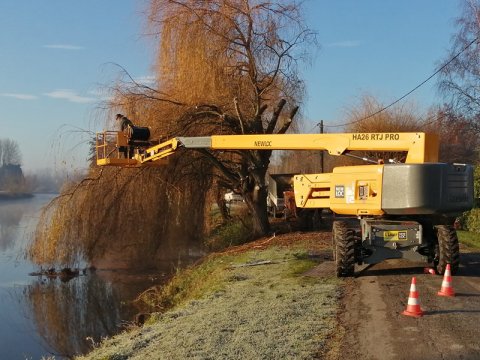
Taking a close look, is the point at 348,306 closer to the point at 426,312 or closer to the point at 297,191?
the point at 426,312

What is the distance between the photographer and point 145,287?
1845cm

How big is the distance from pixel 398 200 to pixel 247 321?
4201mm

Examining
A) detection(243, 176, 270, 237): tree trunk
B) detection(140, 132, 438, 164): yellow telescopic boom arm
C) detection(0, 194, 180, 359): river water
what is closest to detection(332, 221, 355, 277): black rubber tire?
detection(140, 132, 438, 164): yellow telescopic boom arm

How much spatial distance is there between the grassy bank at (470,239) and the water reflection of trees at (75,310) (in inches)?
434

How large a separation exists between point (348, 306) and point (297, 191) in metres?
5.64

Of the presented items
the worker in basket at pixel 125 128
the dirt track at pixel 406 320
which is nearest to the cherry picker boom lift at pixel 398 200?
the dirt track at pixel 406 320

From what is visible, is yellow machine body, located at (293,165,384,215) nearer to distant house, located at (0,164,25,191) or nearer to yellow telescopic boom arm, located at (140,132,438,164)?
yellow telescopic boom arm, located at (140,132,438,164)

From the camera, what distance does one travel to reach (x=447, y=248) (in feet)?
36.3

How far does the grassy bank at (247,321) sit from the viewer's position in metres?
6.88

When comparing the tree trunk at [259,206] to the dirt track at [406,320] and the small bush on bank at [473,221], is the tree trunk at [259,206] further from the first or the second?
the dirt track at [406,320]

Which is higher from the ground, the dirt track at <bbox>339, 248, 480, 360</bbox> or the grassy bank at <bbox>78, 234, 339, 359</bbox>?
the dirt track at <bbox>339, 248, 480, 360</bbox>

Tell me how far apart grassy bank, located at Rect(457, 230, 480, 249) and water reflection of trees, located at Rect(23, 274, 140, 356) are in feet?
36.2

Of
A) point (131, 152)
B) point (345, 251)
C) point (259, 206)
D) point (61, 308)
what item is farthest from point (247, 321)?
point (259, 206)

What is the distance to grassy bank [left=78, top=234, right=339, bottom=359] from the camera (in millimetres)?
6879
